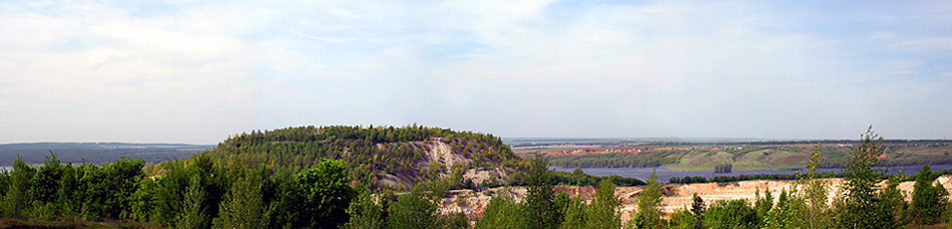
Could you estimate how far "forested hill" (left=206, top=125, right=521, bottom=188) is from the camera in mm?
80312

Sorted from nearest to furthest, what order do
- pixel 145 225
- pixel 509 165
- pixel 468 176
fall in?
pixel 145 225 < pixel 468 176 < pixel 509 165

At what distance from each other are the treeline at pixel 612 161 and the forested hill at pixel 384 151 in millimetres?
91621

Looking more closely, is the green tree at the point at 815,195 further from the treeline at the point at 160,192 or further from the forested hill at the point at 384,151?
the forested hill at the point at 384,151

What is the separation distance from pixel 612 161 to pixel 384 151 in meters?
123

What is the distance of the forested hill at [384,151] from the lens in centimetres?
8031

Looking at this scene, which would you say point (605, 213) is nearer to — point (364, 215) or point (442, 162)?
point (364, 215)

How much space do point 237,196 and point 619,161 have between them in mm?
172280

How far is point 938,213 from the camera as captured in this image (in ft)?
136

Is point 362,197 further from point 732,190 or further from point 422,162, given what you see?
point 732,190

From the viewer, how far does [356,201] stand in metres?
37.4

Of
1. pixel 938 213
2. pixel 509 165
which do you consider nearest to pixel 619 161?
pixel 509 165

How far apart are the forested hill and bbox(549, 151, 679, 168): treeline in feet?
301

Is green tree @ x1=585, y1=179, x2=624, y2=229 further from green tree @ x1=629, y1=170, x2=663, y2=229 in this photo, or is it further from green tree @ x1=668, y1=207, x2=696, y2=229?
green tree @ x1=668, y1=207, x2=696, y2=229

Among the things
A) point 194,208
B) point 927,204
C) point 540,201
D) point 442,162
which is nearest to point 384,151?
point 442,162
